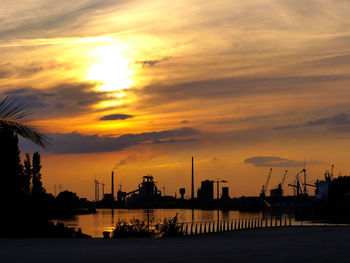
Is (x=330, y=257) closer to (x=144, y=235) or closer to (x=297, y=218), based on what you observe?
(x=144, y=235)

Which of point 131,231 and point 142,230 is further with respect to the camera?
point 142,230

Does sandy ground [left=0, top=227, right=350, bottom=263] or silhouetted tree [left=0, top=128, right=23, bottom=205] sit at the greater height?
silhouetted tree [left=0, top=128, right=23, bottom=205]

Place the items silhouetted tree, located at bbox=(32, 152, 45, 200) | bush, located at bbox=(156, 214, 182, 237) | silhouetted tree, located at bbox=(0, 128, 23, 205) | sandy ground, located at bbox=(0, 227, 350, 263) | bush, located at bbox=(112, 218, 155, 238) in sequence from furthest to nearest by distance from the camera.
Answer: silhouetted tree, located at bbox=(32, 152, 45, 200) → silhouetted tree, located at bbox=(0, 128, 23, 205) → bush, located at bbox=(156, 214, 182, 237) → bush, located at bbox=(112, 218, 155, 238) → sandy ground, located at bbox=(0, 227, 350, 263)

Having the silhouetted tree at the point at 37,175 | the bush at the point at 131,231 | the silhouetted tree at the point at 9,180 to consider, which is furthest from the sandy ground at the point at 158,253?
the silhouetted tree at the point at 37,175

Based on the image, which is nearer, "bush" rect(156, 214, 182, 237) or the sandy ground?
the sandy ground

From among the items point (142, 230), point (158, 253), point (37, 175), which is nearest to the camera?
point (158, 253)

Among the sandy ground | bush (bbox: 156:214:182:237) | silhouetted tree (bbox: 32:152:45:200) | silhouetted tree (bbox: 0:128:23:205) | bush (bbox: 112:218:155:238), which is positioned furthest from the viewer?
silhouetted tree (bbox: 32:152:45:200)

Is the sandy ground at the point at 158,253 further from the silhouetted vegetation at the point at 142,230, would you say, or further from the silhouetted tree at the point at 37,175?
the silhouetted tree at the point at 37,175

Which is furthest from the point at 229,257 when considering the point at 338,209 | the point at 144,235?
the point at 338,209

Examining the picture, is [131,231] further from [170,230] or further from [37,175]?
[37,175]

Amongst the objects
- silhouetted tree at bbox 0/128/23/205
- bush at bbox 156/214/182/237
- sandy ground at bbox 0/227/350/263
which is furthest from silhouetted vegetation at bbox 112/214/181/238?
sandy ground at bbox 0/227/350/263

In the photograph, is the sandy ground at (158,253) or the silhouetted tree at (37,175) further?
the silhouetted tree at (37,175)

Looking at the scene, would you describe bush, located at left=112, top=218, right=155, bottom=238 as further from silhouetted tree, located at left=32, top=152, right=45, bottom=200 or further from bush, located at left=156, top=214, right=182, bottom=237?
silhouetted tree, located at left=32, top=152, right=45, bottom=200

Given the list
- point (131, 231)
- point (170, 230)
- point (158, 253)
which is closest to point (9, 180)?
point (131, 231)
